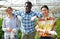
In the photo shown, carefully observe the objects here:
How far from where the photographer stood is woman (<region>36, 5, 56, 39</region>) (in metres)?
8.93

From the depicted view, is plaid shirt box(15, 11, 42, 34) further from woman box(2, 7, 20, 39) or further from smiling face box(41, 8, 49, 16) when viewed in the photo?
smiling face box(41, 8, 49, 16)

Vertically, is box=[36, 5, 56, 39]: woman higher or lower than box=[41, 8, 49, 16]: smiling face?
lower

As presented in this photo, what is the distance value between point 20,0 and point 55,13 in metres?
1.99

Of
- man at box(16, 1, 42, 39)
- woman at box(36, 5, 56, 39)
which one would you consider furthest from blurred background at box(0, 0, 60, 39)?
woman at box(36, 5, 56, 39)

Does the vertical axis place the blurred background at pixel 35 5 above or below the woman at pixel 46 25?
below

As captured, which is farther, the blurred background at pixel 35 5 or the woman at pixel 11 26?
the blurred background at pixel 35 5

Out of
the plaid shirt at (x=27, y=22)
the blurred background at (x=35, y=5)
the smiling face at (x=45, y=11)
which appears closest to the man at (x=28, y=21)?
the plaid shirt at (x=27, y=22)

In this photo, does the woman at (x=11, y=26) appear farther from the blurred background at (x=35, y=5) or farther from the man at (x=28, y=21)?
the blurred background at (x=35, y=5)

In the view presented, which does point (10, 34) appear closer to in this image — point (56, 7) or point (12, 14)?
point (12, 14)

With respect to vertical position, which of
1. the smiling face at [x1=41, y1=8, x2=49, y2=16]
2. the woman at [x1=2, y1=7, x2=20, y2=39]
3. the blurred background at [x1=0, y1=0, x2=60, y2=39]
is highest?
the smiling face at [x1=41, y1=8, x2=49, y2=16]

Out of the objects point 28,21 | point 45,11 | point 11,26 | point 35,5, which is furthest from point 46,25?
point 35,5

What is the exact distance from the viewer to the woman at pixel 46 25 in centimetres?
893

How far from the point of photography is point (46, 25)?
897cm

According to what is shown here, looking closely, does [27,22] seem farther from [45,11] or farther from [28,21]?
[45,11]
